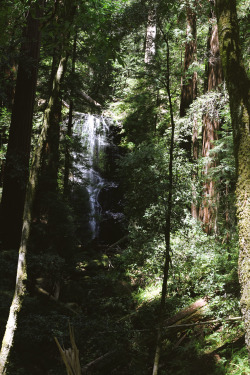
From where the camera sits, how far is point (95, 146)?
16094 mm

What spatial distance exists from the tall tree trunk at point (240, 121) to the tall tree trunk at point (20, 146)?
562 centimetres

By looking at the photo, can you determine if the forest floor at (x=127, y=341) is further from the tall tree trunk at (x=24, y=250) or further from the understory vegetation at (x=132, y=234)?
the tall tree trunk at (x=24, y=250)

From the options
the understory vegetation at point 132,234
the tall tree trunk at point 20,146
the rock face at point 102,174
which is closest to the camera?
A: the understory vegetation at point 132,234

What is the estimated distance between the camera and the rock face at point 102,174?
1367 centimetres

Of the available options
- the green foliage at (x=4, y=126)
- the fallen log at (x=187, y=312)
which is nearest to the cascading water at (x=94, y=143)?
the green foliage at (x=4, y=126)

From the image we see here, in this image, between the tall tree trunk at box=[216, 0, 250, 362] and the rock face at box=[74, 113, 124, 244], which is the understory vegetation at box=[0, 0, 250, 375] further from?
the rock face at box=[74, 113, 124, 244]

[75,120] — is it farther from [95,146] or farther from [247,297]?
[247,297]

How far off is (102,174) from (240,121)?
1305 cm

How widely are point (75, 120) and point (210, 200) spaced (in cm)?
1069

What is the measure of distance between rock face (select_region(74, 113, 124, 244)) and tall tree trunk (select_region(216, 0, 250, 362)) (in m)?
10.3

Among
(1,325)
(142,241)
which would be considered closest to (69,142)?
(142,241)

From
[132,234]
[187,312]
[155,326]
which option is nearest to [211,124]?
[132,234]

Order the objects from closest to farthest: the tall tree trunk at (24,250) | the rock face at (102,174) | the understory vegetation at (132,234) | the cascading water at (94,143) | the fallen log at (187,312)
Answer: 1. the tall tree trunk at (24,250)
2. the understory vegetation at (132,234)
3. the fallen log at (187,312)
4. the rock face at (102,174)
5. the cascading water at (94,143)

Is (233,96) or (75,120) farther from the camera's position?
(75,120)
